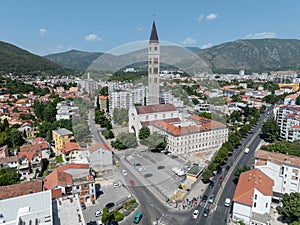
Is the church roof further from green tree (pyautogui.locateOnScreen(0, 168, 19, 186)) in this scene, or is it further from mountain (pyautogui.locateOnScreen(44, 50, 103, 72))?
green tree (pyautogui.locateOnScreen(0, 168, 19, 186))

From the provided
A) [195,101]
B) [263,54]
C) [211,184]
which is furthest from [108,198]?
[263,54]

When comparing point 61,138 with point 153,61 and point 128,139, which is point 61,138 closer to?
point 128,139

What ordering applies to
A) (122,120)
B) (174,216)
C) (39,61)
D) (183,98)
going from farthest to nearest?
(39,61), (174,216), (122,120), (183,98)

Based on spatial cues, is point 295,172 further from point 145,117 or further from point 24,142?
point 24,142

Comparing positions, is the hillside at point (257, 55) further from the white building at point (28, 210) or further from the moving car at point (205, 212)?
the white building at point (28, 210)

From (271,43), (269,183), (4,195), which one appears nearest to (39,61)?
(4,195)

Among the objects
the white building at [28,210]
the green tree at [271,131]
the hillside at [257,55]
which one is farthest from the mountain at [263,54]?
the white building at [28,210]
